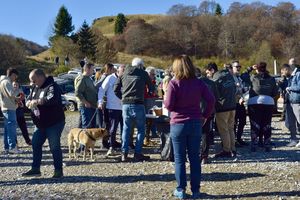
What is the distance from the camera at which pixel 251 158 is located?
354 inches

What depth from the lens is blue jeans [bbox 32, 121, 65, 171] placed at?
7.30 m

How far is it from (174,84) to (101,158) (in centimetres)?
359

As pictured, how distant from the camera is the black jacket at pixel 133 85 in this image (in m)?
8.40

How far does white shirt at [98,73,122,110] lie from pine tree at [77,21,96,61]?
54.3 m

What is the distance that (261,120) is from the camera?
961cm

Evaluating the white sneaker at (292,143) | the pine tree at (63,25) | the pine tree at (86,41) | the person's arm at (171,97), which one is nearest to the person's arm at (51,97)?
the person's arm at (171,97)

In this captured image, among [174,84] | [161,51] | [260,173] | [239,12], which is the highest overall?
[239,12]

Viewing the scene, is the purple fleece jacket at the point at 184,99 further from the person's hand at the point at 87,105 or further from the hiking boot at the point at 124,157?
the person's hand at the point at 87,105

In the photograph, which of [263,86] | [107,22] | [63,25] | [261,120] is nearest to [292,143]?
[261,120]

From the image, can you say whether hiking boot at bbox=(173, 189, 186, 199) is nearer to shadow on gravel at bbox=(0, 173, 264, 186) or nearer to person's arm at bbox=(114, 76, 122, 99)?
shadow on gravel at bbox=(0, 173, 264, 186)

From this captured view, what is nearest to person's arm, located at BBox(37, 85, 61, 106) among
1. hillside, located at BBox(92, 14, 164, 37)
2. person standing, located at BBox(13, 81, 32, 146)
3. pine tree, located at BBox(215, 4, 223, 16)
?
person standing, located at BBox(13, 81, 32, 146)

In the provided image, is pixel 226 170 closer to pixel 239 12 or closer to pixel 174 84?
pixel 174 84

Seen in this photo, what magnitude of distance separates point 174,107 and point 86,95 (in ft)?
12.4

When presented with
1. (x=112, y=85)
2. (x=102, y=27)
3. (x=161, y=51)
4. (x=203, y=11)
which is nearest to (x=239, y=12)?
(x=203, y=11)
